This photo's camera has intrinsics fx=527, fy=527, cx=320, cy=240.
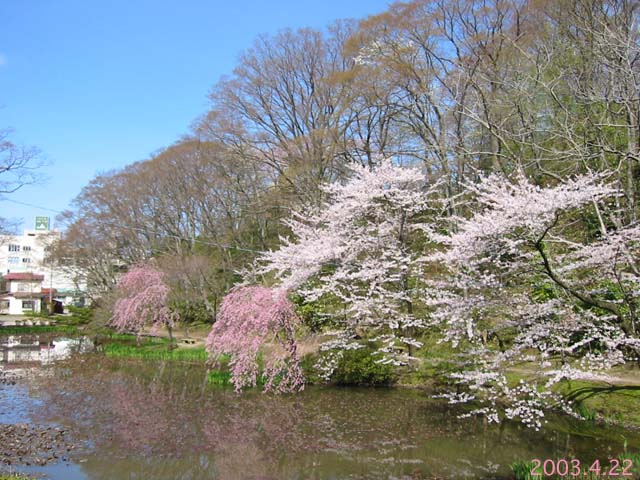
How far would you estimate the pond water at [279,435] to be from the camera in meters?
8.35

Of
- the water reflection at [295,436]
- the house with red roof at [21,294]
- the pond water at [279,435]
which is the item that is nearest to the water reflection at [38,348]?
the pond water at [279,435]

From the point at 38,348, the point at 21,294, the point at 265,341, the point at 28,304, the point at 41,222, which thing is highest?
the point at 41,222

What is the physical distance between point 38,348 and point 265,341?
17489 millimetres

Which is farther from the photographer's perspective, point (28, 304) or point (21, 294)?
point (28, 304)

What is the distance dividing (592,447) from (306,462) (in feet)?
16.5

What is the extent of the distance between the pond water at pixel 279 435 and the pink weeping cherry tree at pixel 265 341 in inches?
23.6

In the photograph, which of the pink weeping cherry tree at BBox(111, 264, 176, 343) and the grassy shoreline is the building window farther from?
the pink weeping cherry tree at BBox(111, 264, 176, 343)

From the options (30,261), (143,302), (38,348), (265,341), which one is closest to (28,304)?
(30,261)

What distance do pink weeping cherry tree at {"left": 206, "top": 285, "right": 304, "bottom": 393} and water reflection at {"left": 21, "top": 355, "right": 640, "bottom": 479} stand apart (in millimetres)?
583

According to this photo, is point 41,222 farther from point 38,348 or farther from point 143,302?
point 143,302

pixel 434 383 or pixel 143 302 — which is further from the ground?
pixel 143 302

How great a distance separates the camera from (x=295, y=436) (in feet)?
33.3

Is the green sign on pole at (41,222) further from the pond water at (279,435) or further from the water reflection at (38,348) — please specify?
the pond water at (279,435)

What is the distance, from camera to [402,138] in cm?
2367
